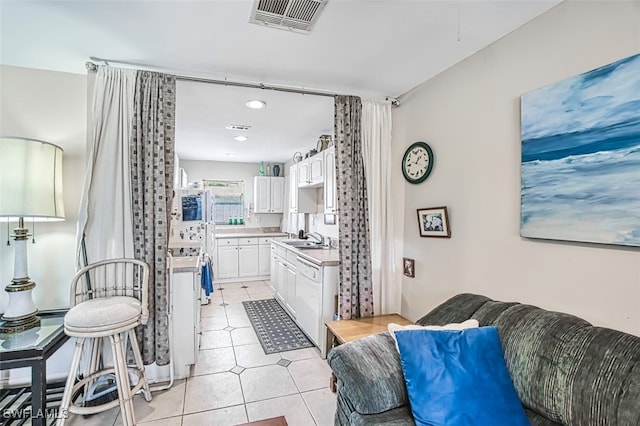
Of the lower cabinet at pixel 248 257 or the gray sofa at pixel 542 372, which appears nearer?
the gray sofa at pixel 542 372

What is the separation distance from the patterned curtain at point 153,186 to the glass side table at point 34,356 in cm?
54

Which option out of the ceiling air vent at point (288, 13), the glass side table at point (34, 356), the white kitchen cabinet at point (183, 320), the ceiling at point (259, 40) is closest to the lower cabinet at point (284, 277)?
the white kitchen cabinet at point (183, 320)

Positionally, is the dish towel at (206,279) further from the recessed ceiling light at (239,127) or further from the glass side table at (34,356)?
the glass side table at (34,356)

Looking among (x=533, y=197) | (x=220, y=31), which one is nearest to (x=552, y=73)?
(x=533, y=197)

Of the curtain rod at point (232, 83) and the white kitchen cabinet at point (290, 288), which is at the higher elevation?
the curtain rod at point (232, 83)

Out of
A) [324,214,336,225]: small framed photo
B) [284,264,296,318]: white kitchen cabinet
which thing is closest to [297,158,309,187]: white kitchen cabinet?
[324,214,336,225]: small framed photo

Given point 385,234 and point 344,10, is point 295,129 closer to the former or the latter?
point 385,234

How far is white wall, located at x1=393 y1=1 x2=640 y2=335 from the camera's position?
52.9 inches

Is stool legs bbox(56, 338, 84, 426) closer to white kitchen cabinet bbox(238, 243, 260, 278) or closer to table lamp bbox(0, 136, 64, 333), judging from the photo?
table lamp bbox(0, 136, 64, 333)

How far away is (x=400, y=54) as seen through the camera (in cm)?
204

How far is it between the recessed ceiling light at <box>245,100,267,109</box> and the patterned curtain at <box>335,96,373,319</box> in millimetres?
741

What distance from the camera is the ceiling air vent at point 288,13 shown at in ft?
4.99

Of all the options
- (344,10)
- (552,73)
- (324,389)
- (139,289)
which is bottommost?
(324,389)

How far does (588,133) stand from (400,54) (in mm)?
1181
